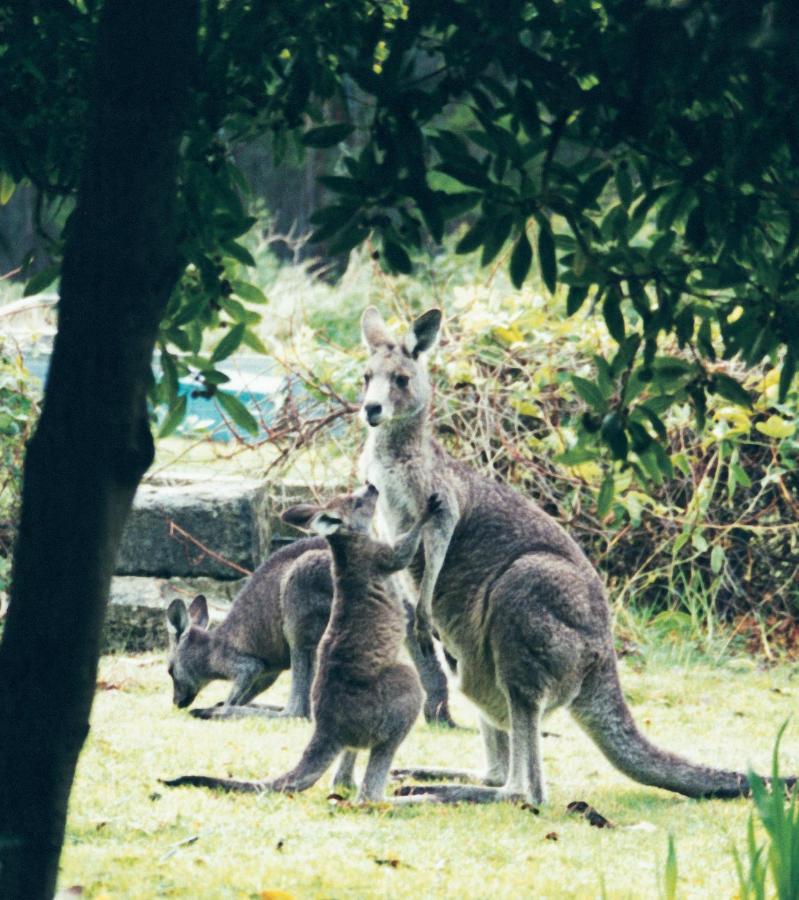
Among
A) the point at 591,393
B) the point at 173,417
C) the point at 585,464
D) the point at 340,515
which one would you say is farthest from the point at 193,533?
the point at 591,393

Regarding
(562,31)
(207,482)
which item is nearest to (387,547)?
(562,31)

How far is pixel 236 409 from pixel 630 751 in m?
2.93

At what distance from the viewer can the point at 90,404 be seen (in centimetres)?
314

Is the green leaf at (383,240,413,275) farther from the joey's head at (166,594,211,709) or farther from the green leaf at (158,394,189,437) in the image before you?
the joey's head at (166,594,211,709)

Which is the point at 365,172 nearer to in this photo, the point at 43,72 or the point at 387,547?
the point at 43,72

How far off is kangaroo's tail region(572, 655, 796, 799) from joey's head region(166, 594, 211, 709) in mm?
2451

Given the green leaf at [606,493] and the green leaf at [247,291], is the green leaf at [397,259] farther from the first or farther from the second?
the green leaf at [606,493]

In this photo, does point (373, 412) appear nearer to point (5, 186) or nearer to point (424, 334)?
point (424, 334)

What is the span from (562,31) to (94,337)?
1.14 m

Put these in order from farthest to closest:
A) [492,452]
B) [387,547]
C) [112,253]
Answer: [492,452]
[387,547]
[112,253]

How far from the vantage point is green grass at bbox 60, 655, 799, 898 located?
461 cm

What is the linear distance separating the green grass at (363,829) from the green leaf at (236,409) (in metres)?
1.51

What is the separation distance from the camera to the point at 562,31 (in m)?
2.95

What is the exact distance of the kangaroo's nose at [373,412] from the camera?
22.1 feet
